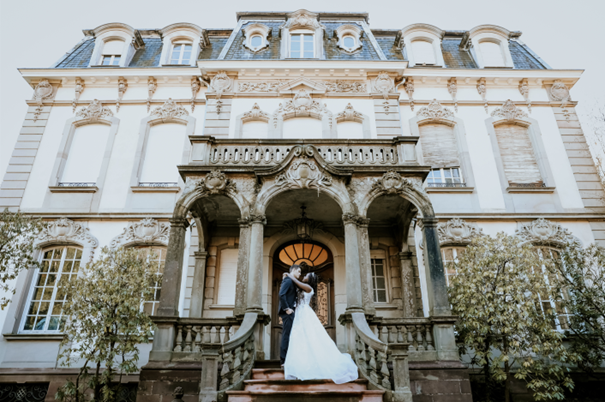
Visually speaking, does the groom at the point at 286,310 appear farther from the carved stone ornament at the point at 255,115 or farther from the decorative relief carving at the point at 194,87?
the decorative relief carving at the point at 194,87

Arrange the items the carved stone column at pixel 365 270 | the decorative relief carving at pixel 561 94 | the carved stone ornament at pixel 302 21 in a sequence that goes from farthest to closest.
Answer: the carved stone ornament at pixel 302 21 < the decorative relief carving at pixel 561 94 < the carved stone column at pixel 365 270

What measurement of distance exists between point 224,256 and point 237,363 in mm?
5023

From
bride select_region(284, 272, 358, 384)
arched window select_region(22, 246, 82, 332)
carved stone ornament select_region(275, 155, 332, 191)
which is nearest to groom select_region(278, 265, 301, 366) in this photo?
bride select_region(284, 272, 358, 384)

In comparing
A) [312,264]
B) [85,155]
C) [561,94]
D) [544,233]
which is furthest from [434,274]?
[85,155]

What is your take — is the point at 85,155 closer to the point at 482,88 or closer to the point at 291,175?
the point at 291,175

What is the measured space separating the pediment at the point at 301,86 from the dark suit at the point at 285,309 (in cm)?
824

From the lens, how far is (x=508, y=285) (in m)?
9.28

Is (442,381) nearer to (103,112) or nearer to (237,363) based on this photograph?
(237,363)

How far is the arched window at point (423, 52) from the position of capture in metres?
15.7

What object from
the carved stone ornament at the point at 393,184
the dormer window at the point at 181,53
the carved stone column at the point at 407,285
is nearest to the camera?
the carved stone ornament at the point at 393,184

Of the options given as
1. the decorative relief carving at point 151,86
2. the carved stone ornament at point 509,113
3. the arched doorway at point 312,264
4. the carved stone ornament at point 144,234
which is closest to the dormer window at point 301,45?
the decorative relief carving at point 151,86

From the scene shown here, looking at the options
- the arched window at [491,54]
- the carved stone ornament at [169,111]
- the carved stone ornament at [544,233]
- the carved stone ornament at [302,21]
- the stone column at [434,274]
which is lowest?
the stone column at [434,274]

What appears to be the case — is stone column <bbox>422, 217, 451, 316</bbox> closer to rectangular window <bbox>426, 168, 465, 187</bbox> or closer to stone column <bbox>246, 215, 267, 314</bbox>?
stone column <bbox>246, 215, 267, 314</bbox>

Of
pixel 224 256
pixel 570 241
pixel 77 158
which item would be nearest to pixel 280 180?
pixel 224 256
